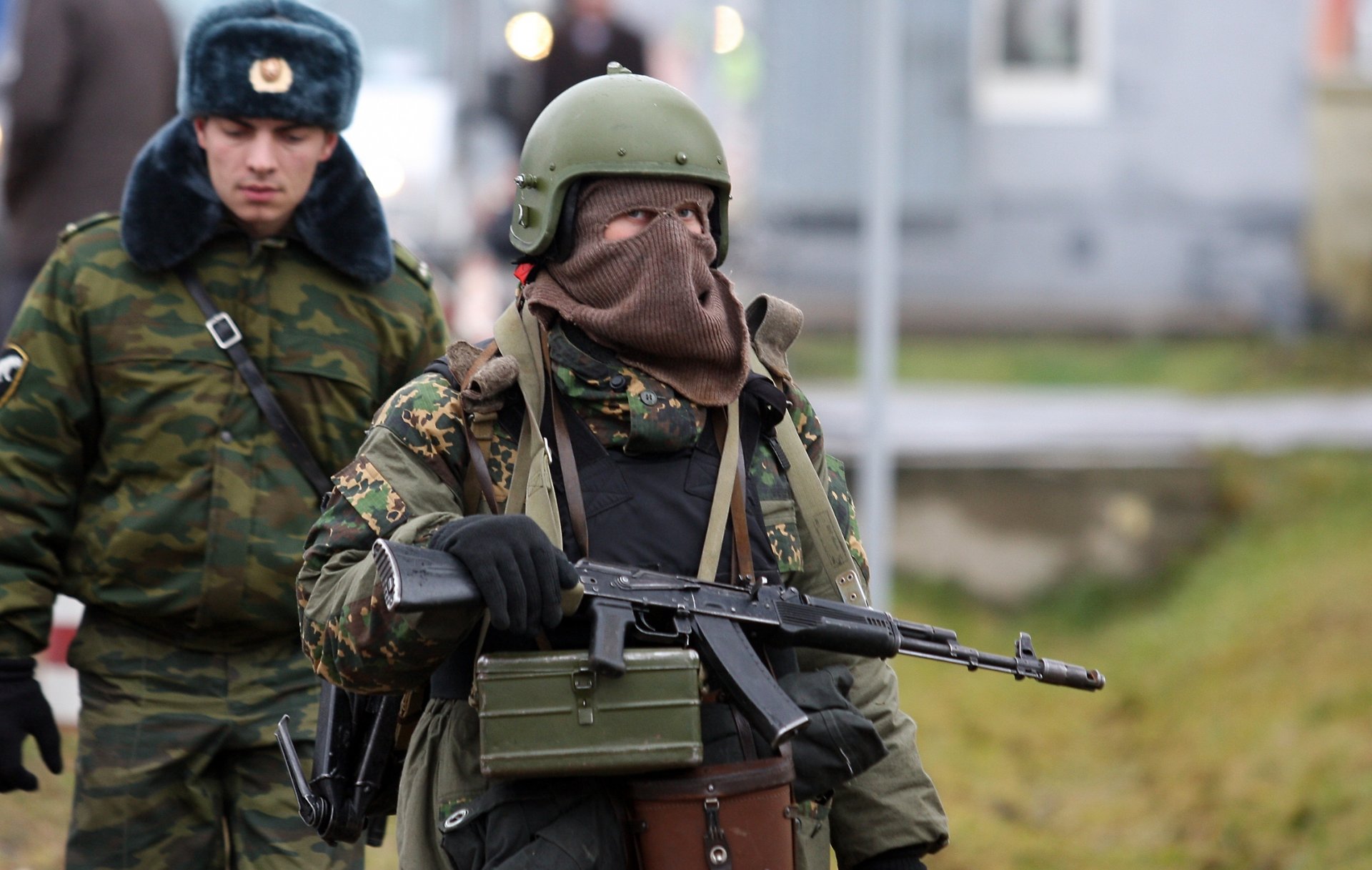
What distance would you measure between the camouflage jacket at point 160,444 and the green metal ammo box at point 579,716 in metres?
1.11

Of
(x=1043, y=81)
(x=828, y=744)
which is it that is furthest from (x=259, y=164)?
(x=1043, y=81)

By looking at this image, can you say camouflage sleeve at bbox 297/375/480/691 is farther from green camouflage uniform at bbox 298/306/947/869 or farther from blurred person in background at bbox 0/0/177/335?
blurred person in background at bbox 0/0/177/335

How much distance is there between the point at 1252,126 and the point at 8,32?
965 centimetres

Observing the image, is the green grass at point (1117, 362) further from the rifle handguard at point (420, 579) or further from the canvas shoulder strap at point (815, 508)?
the rifle handguard at point (420, 579)

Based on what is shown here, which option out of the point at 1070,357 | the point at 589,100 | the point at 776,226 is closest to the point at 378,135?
the point at 776,226

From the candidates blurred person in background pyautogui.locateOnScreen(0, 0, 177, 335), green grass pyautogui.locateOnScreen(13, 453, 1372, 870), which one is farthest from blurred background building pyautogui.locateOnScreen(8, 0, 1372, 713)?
blurred person in background pyautogui.locateOnScreen(0, 0, 177, 335)

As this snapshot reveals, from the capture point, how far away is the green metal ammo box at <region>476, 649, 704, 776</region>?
2730mm

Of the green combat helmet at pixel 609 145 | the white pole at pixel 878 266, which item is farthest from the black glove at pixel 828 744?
the white pole at pixel 878 266

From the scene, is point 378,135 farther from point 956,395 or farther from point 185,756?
point 185,756

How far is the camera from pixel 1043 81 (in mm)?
15523

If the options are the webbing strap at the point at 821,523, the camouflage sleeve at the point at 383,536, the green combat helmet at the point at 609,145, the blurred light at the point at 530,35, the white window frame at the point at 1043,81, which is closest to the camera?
the camouflage sleeve at the point at 383,536

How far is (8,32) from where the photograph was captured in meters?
11.8

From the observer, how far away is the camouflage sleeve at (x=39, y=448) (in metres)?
3.59

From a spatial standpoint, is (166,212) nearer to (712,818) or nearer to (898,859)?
(712,818)
